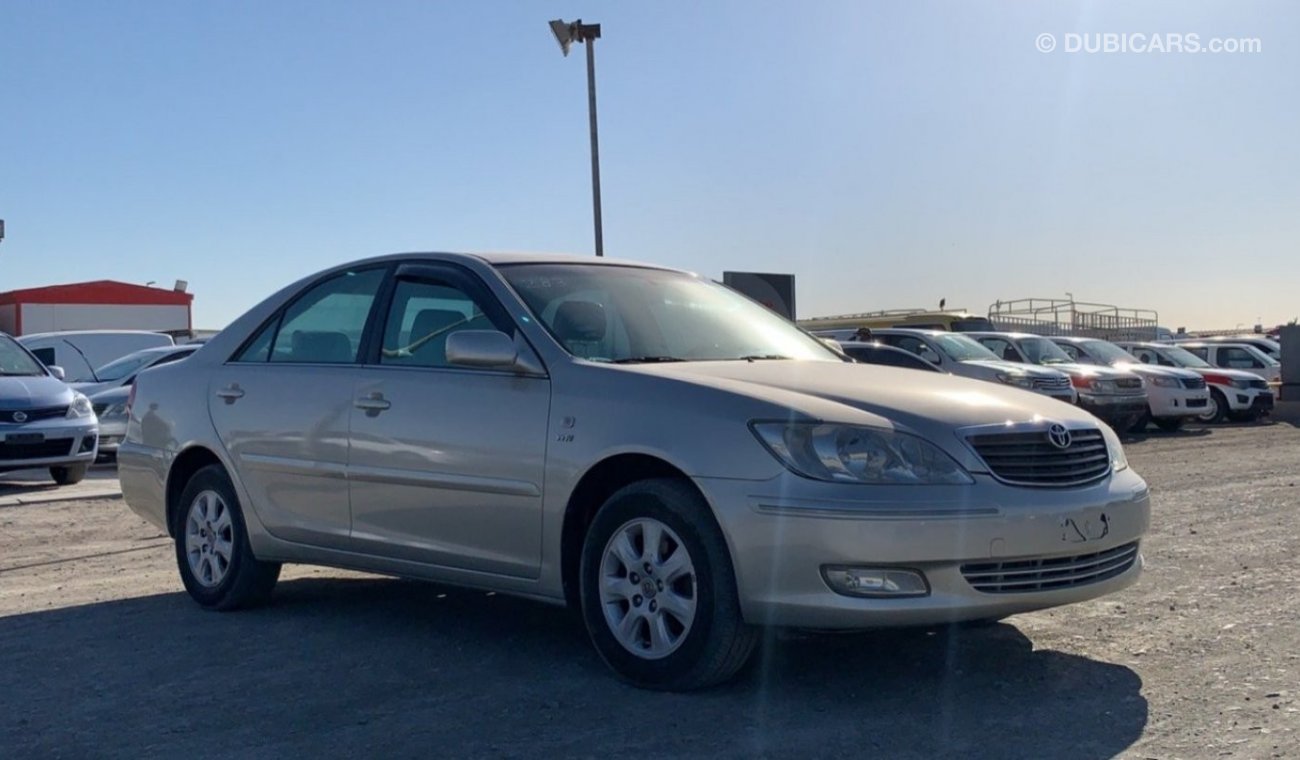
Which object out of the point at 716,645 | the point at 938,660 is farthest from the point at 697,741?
the point at 938,660

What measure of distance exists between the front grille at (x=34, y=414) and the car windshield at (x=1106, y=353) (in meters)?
15.3

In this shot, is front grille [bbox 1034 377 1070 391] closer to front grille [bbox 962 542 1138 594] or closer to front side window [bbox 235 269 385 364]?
front side window [bbox 235 269 385 364]

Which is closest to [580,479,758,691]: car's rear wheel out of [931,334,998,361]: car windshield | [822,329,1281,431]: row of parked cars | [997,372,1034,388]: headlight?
[822,329,1281,431]: row of parked cars

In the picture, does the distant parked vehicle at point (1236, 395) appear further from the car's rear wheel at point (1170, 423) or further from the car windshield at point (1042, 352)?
the car windshield at point (1042, 352)

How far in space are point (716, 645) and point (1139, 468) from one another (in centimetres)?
1033

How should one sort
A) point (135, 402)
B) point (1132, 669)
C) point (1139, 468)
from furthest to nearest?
1. point (1139, 468)
2. point (135, 402)
3. point (1132, 669)

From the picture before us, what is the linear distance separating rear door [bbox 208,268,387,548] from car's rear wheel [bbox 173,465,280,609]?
228 mm

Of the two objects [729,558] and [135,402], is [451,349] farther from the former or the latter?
[135,402]

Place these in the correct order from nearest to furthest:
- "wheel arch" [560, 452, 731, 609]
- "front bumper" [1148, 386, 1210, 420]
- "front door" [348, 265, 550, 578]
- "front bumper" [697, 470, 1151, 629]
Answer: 1. "front bumper" [697, 470, 1151, 629]
2. "wheel arch" [560, 452, 731, 609]
3. "front door" [348, 265, 550, 578]
4. "front bumper" [1148, 386, 1210, 420]

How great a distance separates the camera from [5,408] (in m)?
12.5

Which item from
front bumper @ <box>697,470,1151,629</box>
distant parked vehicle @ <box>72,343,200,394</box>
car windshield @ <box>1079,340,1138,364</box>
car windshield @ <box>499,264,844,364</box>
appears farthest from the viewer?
car windshield @ <box>1079,340,1138,364</box>

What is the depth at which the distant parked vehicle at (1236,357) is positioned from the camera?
26.7 meters

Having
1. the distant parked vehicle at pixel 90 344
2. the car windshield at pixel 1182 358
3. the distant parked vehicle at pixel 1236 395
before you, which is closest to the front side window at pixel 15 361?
the distant parked vehicle at pixel 90 344

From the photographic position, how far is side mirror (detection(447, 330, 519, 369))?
17.1 feet
